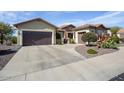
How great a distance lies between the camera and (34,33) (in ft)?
52.7

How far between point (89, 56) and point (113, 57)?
1.36m

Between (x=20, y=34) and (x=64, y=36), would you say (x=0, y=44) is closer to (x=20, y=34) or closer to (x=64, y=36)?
(x=20, y=34)

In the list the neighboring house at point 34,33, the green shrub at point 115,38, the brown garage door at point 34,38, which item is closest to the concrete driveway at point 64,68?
the green shrub at point 115,38

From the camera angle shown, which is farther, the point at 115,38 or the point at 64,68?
the point at 115,38

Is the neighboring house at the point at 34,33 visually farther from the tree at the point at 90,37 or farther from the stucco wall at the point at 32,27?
the tree at the point at 90,37

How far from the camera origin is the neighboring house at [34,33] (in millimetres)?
15720

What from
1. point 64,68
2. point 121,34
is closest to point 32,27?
point 121,34

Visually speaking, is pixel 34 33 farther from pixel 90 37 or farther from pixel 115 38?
pixel 115 38

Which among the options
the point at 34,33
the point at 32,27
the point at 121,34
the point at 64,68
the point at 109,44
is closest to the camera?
the point at 64,68

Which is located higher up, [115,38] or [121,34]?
[121,34]

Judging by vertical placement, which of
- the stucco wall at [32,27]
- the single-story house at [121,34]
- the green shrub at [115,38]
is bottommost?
the green shrub at [115,38]
